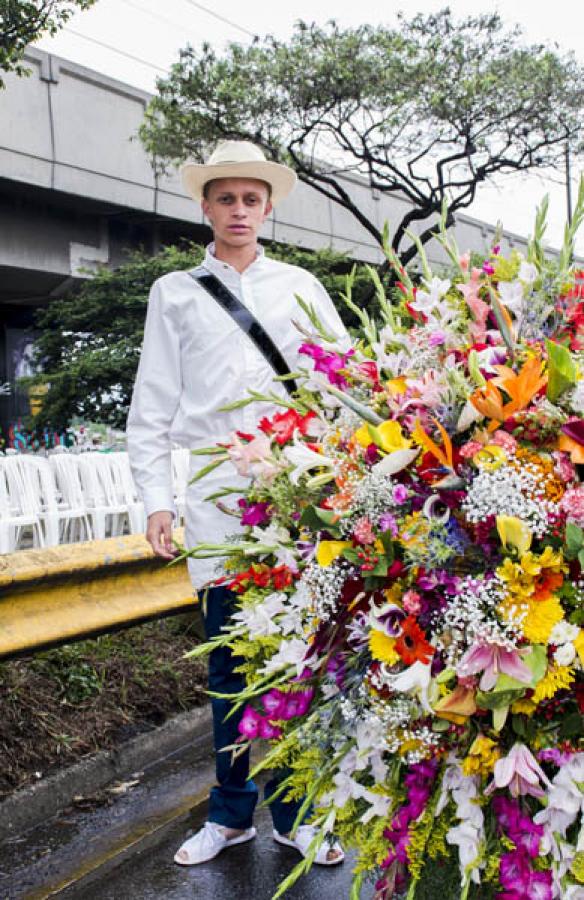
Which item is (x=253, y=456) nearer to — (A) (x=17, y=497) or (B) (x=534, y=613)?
(B) (x=534, y=613)

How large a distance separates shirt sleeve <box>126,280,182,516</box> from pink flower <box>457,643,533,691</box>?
5.92ft

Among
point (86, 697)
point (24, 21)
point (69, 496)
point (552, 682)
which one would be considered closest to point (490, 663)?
point (552, 682)

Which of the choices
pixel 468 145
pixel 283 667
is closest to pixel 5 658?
pixel 283 667

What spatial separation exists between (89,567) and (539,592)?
261 centimetres

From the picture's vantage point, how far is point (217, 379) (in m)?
3.30

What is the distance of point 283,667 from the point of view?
1966 mm

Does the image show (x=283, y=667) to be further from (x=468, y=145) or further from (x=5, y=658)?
(x=468, y=145)

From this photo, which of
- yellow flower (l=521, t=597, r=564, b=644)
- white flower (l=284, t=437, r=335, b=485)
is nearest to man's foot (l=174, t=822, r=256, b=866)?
white flower (l=284, t=437, r=335, b=485)

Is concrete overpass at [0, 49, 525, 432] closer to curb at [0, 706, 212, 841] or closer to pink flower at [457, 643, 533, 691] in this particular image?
curb at [0, 706, 212, 841]

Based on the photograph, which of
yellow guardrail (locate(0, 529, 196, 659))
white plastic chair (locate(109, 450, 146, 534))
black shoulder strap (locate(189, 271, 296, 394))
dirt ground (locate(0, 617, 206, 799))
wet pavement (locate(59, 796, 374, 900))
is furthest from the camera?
white plastic chair (locate(109, 450, 146, 534))

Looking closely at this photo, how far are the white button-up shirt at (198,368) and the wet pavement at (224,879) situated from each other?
0.88 meters

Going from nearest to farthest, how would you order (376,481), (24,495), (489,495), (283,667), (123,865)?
(489,495) < (376,481) < (283,667) < (123,865) < (24,495)

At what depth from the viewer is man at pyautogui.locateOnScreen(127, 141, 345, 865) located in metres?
3.27

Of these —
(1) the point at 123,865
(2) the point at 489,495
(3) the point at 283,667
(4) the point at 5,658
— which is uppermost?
(2) the point at 489,495
